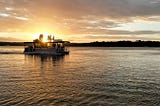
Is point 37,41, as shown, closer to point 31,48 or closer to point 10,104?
point 31,48

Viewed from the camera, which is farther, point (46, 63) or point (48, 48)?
point (48, 48)

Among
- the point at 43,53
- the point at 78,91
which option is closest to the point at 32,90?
the point at 78,91

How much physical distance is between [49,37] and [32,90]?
106417 mm

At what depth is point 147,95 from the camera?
2738 centimetres

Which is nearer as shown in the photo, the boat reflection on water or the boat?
the boat reflection on water

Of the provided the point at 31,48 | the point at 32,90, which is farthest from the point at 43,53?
the point at 32,90

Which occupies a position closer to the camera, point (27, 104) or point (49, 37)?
point (27, 104)

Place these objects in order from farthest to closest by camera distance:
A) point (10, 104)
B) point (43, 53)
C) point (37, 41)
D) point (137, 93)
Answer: point (37, 41)
point (43, 53)
point (137, 93)
point (10, 104)

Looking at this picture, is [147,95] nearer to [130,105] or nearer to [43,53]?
[130,105]

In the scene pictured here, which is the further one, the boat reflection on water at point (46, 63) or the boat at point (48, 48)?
the boat at point (48, 48)

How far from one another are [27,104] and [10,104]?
57.8 inches

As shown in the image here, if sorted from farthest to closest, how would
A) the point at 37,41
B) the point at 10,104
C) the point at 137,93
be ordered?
the point at 37,41 → the point at 137,93 → the point at 10,104

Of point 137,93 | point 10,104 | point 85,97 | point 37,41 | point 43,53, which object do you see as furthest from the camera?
point 37,41

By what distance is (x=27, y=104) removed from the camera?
2322cm
